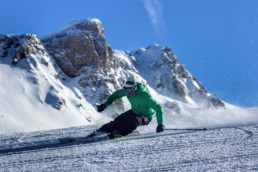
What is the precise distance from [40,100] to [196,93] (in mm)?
81280

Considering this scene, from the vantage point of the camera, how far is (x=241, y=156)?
104 inches

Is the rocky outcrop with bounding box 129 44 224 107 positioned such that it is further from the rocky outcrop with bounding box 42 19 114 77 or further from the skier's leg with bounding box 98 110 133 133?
the skier's leg with bounding box 98 110 133 133

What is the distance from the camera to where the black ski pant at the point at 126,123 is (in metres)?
5.85

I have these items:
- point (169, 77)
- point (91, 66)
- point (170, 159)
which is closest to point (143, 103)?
point (170, 159)

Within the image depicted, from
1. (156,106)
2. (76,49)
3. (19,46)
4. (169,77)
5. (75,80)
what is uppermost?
(169,77)

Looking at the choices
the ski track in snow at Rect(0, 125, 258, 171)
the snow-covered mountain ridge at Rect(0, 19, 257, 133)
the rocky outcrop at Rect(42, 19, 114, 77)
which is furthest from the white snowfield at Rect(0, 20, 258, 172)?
the rocky outcrop at Rect(42, 19, 114, 77)

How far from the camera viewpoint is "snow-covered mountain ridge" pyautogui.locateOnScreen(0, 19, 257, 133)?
125ft

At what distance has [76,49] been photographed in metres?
67.3

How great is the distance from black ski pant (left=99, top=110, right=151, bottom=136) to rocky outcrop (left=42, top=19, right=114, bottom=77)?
6070cm

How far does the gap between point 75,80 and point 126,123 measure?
195 ft

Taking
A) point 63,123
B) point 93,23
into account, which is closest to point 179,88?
point 93,23

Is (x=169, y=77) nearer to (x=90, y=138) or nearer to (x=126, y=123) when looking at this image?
(x=126, y=123)

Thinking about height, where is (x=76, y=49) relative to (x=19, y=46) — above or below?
above

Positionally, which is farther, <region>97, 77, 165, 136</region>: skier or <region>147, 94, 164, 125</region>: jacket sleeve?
<region>97, 77, 165, 136</region>: skier
